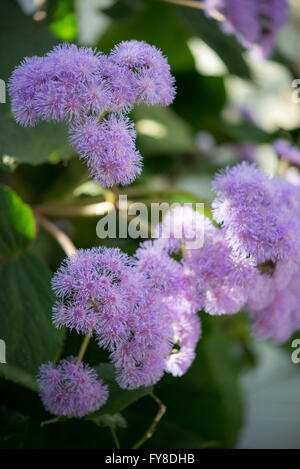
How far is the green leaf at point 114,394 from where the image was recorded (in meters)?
0.35

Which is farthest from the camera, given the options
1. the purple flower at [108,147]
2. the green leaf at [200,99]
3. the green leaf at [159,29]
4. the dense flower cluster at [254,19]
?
the green leaf at [200,99]

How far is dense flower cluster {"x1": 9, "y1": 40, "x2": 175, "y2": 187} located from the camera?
1.02 feet

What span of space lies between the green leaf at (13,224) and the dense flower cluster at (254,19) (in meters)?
0.30

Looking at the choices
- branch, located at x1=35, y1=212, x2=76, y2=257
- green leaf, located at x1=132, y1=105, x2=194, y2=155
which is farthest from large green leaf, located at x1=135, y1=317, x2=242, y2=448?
green leaf, located at x1=132, y1=105, x2=194, y2=155

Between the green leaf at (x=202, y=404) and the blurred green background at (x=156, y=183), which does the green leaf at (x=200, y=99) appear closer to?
the blurred green background at (x=156, y=183)

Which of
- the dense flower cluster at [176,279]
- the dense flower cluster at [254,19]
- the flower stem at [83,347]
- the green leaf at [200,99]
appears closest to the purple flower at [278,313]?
the dense flower cluster at [176,279]

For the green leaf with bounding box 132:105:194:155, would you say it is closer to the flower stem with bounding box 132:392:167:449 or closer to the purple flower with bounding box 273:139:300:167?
the purple flower with bounding box 273:139:300:167

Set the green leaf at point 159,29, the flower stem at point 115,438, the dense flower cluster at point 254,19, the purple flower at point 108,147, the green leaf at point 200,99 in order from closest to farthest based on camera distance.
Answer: the purple flower at point 108,147 → the flower stem at point 115,438 → the dense flower cluster at point 254,19 → the green leaf at point 159,29 → the green leaf at point 200,99

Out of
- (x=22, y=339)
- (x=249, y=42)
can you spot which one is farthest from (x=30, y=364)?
(x=249, y=42)

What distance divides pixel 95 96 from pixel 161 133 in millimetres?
415

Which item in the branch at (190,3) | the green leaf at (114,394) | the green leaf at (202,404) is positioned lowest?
the green leaf at (202,404)

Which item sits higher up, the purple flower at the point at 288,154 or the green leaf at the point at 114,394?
the purple flower at the point at 288,154

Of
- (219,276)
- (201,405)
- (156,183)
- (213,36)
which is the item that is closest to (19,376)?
(219,276)

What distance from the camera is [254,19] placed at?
59 centimetres
